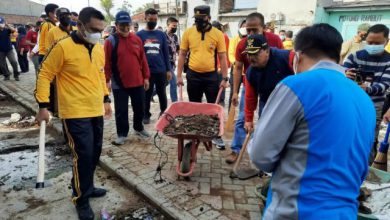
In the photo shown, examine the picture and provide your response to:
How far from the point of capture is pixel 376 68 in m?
3.90

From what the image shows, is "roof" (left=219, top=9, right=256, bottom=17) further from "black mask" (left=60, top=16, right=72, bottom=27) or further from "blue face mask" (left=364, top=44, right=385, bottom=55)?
"blue face mask" (left=364, top=44, right=385, bottom=55)

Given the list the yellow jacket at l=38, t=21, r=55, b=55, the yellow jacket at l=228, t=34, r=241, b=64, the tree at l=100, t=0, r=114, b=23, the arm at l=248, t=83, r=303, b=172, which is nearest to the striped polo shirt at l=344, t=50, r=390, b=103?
the arm at l=248, t=83, r=303, b=172

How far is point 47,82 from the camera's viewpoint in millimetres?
3041

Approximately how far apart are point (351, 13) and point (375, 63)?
1421 centimetres

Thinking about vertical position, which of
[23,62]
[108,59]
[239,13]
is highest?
[239,13]

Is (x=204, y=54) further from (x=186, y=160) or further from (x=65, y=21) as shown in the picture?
(x=65, y=21)

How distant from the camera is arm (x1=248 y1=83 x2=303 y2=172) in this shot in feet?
4.59

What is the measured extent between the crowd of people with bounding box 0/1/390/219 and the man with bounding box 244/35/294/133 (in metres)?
0.01

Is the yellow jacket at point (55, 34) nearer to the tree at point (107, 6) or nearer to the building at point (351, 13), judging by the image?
the building at point (351, 13)

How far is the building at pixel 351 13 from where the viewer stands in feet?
47.6

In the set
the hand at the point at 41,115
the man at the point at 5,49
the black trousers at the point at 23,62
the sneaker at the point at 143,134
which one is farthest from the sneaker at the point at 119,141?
the black trousers at the point at 23,62

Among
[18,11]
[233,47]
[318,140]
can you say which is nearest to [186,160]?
[318,140]

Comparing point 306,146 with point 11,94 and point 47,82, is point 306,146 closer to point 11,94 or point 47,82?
point 47,82

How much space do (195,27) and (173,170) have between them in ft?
7.41
